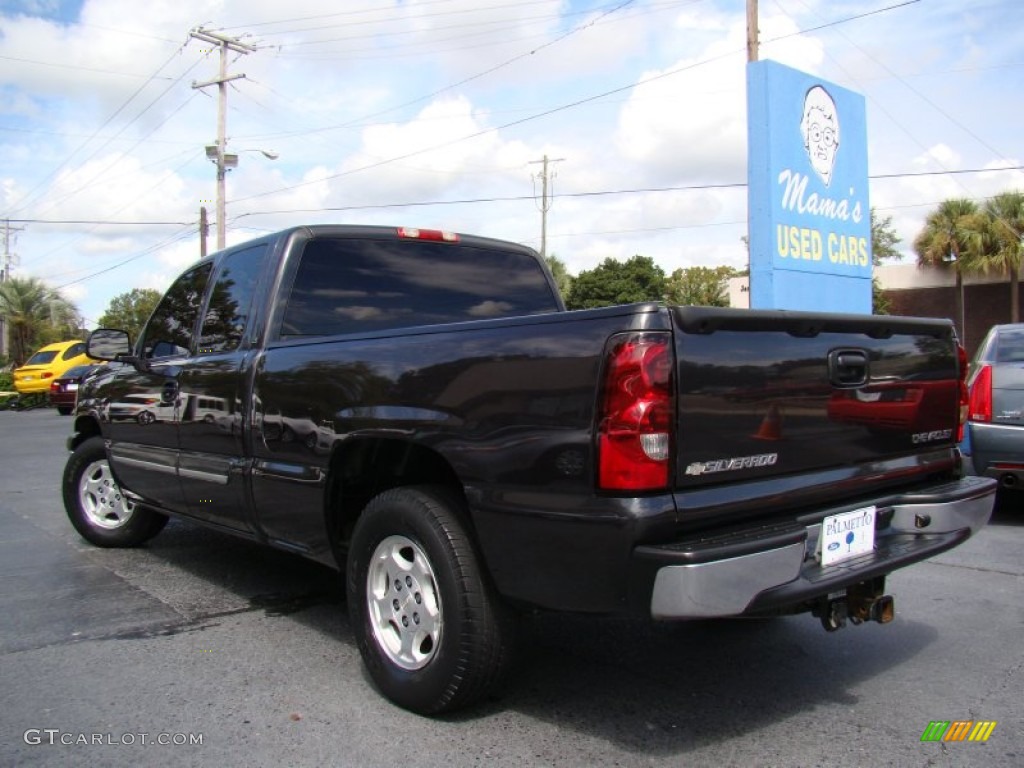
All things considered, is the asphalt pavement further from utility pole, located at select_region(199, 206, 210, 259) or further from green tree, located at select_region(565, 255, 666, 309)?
green tree, located at select_region(565, 255, 666, 309)

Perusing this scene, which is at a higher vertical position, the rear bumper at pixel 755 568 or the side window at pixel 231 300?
the side window at pixel 231 300

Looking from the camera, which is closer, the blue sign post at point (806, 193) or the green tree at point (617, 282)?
the blue sign post at point (806, 193)

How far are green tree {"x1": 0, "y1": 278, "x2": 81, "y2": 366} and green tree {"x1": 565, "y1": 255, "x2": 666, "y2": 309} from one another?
29.1m

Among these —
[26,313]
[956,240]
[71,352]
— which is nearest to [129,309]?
[26,313]

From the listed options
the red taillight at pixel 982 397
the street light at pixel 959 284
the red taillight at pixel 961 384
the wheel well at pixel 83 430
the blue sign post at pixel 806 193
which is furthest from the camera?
the street light at pixel 959 284

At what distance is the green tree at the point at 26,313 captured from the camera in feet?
108

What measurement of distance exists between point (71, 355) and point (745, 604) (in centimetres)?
2462

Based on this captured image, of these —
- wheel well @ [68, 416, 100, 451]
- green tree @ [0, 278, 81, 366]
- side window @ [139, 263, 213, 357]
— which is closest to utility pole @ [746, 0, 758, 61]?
side window @ [139, 263, 213, 357]

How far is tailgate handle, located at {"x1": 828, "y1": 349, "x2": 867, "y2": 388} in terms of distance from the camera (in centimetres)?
302

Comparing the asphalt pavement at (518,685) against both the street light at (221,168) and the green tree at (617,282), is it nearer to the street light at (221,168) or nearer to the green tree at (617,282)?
the street light at (221,168)

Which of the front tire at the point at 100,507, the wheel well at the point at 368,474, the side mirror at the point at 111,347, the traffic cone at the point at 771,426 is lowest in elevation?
the front tire at the point at 100,507

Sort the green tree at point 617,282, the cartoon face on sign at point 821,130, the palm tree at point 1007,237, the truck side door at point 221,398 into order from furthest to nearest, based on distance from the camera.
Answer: the green tree at point 617,282 < the palm tree at point 1007,237 < the cartoon face on sign at point 821,130 < the truck side door at point 221,398

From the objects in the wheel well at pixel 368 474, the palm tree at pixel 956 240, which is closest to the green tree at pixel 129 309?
the palm tree at pixel 956 240

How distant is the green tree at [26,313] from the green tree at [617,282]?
95.5 ft
